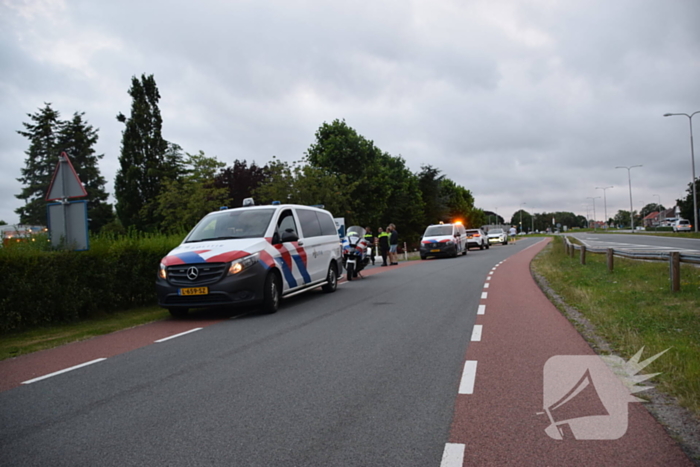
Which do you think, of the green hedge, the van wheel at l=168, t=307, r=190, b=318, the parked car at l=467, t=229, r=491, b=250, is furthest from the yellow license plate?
the parked car at l=467, t=229, r=491, b=250

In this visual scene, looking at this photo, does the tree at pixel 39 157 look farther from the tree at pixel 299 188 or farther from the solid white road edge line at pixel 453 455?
the solid white road edge line at pixel 453 455

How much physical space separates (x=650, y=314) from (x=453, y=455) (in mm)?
6409

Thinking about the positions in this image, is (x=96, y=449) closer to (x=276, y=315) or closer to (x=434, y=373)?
(x=434, y=373)

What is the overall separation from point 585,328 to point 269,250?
5.45m

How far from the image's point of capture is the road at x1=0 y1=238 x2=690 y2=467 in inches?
136

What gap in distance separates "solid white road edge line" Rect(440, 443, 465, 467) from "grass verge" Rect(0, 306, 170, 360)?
6196mm

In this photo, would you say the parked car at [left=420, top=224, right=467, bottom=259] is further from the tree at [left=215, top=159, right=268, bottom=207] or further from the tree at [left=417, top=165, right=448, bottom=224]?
the tree at [left=417, top=165, right=448, bottom=224]

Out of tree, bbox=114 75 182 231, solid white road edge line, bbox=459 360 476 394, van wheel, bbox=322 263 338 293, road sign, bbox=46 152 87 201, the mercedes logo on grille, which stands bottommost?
Result: solid white road edge line, bbox=459 360 476 394

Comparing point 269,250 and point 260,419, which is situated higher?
point 269,250

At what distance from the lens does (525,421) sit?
3951mm

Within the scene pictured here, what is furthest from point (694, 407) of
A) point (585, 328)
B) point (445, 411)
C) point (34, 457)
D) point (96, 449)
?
point (34, 457)

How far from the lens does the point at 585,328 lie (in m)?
7.71

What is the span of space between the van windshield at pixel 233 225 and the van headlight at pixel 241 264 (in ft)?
2.71

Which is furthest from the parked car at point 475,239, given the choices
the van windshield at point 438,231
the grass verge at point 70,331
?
the grass verge at point 70,331
